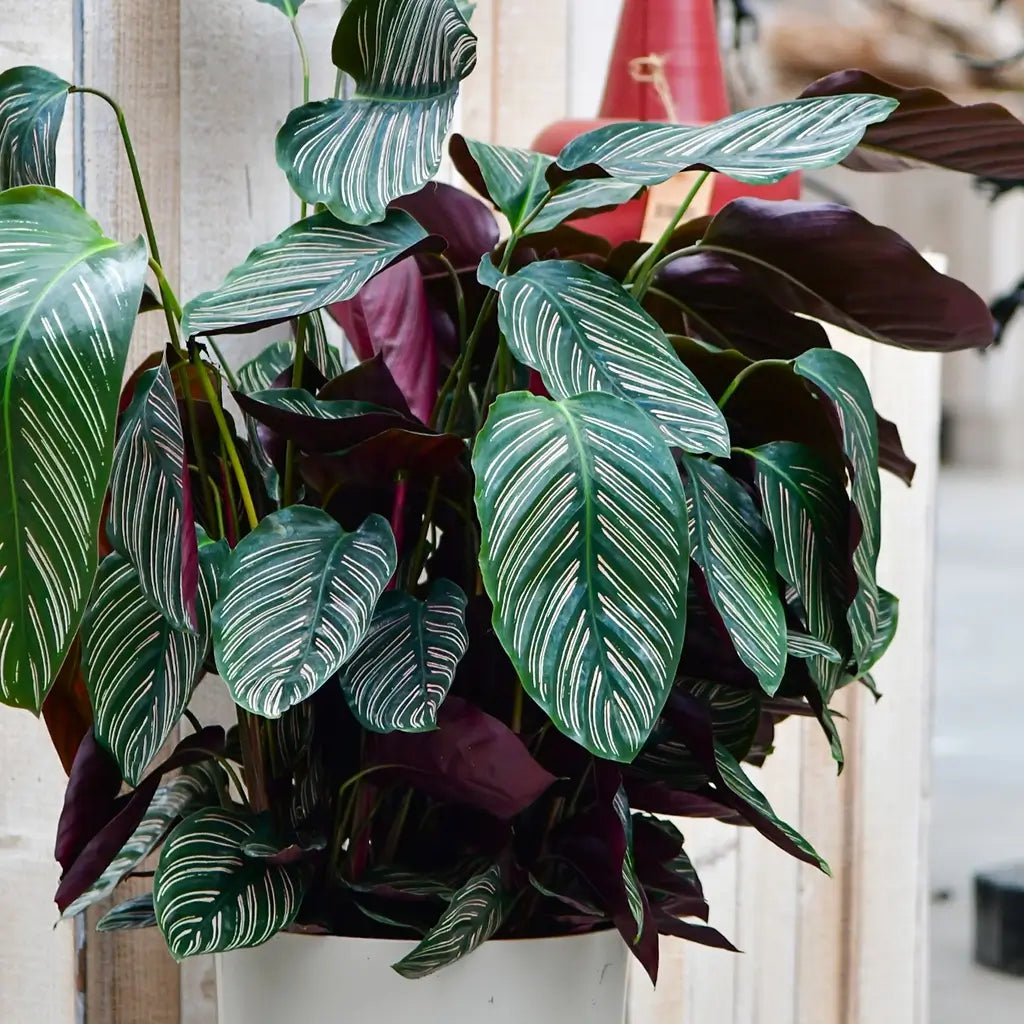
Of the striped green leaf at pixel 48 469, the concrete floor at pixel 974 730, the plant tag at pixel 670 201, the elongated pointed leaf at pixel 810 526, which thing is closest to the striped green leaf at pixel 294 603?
the striped green leaf at pixel 48 469

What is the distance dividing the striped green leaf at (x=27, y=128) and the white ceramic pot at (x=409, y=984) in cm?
51

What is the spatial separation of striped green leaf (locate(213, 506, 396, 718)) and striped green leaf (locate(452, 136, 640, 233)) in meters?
0.24

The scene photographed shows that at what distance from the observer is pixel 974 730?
490cm

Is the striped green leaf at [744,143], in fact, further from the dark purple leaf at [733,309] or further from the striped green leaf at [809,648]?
the striped green leaf at [809,648]

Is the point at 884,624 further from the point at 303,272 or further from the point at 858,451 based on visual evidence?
the point at 303,272

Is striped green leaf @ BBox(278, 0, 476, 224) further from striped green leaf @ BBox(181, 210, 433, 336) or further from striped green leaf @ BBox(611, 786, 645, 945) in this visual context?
striped green leaf @ BBox(611, 786, 645, 945)

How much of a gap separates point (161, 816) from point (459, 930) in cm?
26

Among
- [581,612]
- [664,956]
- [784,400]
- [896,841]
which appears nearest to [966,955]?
[896,841]

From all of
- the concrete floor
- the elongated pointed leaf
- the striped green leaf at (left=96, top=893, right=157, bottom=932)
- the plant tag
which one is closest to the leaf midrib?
the striped green leaf at (left=96, top=893, right=157, bottom=932)

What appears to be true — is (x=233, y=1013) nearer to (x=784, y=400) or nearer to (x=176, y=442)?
(x=176, y=442)

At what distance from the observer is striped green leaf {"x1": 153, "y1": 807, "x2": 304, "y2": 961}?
2.35ft

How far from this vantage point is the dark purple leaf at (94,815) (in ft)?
2.61

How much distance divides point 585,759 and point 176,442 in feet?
1.05

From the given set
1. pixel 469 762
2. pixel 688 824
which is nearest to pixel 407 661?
pixel 469 762
